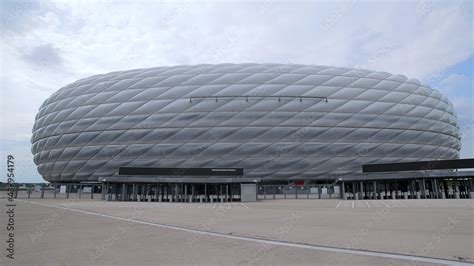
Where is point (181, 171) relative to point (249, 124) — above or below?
below

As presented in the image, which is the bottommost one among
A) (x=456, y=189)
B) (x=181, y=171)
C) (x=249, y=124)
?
(x=456, y=189)

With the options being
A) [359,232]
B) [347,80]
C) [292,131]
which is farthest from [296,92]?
[359,232]

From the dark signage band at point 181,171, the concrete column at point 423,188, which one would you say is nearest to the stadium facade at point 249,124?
the dark signage band at point 181,171

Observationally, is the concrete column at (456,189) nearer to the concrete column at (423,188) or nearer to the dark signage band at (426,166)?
the dark signage band at (426,166)

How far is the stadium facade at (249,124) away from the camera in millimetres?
41406

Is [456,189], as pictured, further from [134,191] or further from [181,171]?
[134,191]

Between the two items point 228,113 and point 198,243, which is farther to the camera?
→ point 228,113

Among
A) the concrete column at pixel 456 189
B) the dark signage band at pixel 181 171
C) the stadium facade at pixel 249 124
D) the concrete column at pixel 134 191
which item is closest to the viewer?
the concrete column at pixel 456 189

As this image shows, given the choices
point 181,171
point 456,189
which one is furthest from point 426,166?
point 181,171

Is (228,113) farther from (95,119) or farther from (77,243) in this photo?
(77,243)

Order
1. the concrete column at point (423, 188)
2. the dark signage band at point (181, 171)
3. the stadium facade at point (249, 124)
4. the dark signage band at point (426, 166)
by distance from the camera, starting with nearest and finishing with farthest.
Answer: the dark signage band at point (426, 166) < the concrete column at point (423, 188) < the dark signage band at point (181, 171) < the stadium facade at point (249, 124)

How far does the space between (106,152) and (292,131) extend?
2598 centimetres

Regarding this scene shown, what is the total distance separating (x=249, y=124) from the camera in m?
41.8

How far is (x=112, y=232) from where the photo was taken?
850cm
